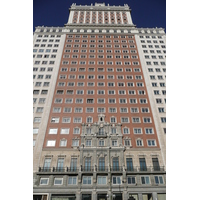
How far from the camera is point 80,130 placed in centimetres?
4456

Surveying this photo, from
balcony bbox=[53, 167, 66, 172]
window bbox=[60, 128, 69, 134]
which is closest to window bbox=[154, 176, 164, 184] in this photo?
balcony bbox=[53, 167, 66, 172]

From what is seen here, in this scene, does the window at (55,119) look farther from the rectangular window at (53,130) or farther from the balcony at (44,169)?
the balcony at (44,169)

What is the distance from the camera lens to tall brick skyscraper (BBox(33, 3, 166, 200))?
123 ft

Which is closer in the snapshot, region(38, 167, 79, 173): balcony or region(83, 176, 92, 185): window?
region(83, 176, 92, 185): window

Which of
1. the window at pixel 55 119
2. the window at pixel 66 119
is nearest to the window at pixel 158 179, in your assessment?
the window at pixel 66 119

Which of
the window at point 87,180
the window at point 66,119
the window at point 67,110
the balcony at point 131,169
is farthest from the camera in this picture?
the window at point 67,110

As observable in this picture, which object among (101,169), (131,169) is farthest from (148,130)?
(101,169)

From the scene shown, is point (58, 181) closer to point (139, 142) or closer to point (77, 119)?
point (77, 119)

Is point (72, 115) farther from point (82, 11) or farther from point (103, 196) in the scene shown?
point (82, 11)

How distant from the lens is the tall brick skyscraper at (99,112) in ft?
123

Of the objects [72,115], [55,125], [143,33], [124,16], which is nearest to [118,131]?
[72,115]

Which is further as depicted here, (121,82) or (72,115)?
(121,82)

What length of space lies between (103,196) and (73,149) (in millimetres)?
11929

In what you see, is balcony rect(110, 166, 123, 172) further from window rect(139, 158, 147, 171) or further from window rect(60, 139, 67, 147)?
window rect(60, 139, 67, 147)
